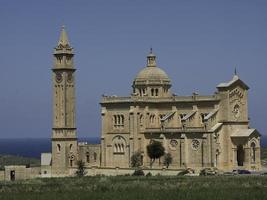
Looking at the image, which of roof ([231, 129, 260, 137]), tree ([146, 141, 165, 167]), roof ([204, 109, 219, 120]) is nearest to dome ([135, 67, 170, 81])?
tree ([146, 141, 165, 167])

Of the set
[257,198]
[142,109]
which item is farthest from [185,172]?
[257,198]

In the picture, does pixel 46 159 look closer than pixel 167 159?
No

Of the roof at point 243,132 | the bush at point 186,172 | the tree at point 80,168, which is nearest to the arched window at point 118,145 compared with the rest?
the tree at point 80,168

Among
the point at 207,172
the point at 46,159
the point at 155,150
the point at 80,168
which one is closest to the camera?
the point at 207,172

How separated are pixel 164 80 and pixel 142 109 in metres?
6.41

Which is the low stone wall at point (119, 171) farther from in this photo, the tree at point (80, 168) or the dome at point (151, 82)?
the dome at point (151, 82)

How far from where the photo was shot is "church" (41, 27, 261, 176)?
323 ft

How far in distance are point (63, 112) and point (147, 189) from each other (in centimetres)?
3903

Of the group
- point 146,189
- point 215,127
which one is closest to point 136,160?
point 215,127

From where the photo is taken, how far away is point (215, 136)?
318ft

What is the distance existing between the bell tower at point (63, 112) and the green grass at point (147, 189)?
1044 inches

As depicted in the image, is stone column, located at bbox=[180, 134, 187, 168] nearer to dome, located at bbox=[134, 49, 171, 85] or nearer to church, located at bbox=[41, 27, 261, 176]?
church, located at bbox=[41, 27, 261, 176]

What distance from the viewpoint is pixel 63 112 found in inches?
4129

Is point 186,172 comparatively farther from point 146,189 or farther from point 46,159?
point 146,189
